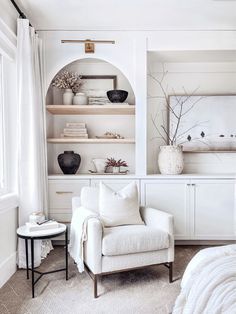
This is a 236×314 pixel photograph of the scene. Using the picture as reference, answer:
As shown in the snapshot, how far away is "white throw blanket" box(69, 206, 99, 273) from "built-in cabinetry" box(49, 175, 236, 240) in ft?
2.60

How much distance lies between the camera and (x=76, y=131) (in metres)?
3.87

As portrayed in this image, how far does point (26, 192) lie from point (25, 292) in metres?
0.96

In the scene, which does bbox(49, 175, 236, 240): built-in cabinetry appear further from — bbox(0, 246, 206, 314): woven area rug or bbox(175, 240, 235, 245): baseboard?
bbox(0, 246, 206, 314): woven area rug

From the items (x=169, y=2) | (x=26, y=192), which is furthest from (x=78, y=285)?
(x=169, y=2)

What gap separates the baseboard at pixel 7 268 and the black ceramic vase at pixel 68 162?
3.87ft

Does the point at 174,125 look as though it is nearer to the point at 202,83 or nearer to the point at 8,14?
the point at 202,83

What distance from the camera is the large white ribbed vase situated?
3707mm

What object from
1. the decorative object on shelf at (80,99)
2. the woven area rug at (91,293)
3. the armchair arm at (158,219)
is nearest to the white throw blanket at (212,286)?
the woven area rug at (91,293)

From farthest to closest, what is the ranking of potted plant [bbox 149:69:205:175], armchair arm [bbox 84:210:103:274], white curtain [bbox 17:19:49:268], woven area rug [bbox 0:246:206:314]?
potted plant [bbox 149:69:205:175] < white curtain [bbox 17:19:49:268] < armchair arm [bbox 84:210:103:274] < woven area rug [bbox 0:246:206:314]

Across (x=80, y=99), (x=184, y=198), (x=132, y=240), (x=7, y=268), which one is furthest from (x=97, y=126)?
(x=7, y=268)

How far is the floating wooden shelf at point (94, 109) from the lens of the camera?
144 inches

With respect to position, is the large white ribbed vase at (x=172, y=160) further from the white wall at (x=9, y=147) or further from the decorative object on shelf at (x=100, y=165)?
the white wall at (x=9, y=147)

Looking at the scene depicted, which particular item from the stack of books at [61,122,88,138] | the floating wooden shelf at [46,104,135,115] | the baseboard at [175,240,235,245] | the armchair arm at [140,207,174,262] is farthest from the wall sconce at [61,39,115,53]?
the baseboard at [175,240,235,245]

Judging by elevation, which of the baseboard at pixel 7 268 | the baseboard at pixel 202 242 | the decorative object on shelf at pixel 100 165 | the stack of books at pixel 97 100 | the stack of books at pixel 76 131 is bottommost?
the baseboard at pixel 202 242
